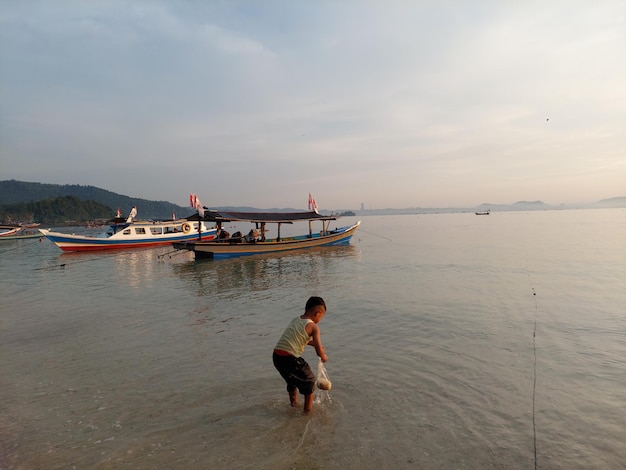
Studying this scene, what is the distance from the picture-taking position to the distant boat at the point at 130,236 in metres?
36.5

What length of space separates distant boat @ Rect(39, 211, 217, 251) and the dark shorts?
3141cm

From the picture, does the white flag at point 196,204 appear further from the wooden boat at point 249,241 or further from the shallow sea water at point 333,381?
the shallow sea water at point 333,381

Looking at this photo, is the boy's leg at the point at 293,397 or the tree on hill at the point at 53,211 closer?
the boy's leg at the point at 293,397

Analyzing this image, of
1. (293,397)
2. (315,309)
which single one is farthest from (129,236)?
(315,309)

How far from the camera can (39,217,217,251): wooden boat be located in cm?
3653

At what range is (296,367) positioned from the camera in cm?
532

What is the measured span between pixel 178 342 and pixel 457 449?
725 cm

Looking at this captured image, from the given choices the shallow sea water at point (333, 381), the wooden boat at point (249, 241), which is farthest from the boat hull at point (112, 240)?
the shallow sea water at point (333, 381)

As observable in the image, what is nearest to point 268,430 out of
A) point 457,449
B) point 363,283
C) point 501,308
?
point 457,449

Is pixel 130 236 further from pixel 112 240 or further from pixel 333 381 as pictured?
pixel 333 381

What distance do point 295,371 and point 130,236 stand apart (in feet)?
128

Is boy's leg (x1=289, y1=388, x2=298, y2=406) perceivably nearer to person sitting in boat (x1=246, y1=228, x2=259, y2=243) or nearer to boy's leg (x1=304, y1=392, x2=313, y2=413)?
boy's leg (x1=304, y1=392, x2=313, y2=413)

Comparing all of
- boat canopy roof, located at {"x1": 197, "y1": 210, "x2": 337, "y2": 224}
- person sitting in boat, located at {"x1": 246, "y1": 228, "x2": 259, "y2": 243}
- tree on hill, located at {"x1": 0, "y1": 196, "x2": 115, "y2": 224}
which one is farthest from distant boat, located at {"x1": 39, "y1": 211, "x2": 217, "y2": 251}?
tree on hill, located at {"x1": 0, "y1": 196, "x2": 115, "y2": 224}

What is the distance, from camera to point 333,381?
707 centimetres
